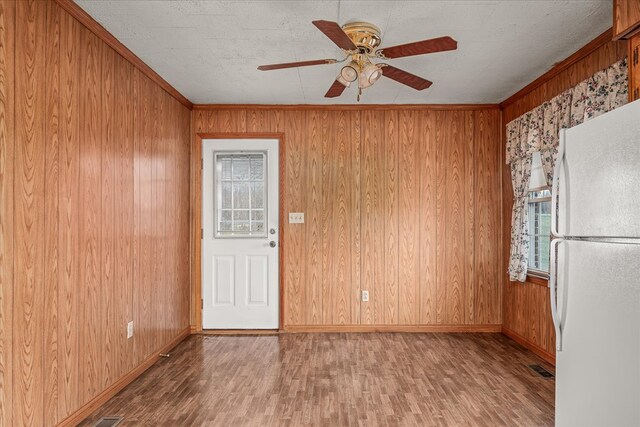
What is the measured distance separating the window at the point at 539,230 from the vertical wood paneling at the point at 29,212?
12.4ft

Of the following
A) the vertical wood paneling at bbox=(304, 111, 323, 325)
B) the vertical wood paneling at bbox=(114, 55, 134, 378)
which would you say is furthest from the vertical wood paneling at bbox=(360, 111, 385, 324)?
the vertical wood paneling at bbox=(114, 55, 134, 378)

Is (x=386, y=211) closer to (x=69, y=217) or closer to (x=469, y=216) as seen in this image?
(x=469, y=216)

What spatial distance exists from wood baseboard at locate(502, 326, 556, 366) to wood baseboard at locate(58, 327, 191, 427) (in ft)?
11.0

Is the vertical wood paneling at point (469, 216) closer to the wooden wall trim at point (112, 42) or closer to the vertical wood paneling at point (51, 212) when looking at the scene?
the wooden wall trim at point (112, 42)

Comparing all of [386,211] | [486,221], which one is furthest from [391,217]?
[486,221]

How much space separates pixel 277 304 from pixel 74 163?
2.65 meters

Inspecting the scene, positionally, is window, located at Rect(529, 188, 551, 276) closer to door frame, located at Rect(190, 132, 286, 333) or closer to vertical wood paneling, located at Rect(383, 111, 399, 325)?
vertical wood paneling, located at Rect(383, 111, 399, 325)

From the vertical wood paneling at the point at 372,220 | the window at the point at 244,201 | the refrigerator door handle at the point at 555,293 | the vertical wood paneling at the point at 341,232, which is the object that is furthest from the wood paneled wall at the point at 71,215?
the refrigerator door handle at the point at 555,293

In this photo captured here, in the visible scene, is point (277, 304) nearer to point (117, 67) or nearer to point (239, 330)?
point (239, 330)

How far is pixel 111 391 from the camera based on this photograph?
2.87 metres

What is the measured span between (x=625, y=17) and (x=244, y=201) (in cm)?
355

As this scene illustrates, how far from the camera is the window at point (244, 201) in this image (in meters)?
4.57

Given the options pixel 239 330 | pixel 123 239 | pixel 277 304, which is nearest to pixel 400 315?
pixel 277 304

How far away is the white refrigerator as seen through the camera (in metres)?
1.58
